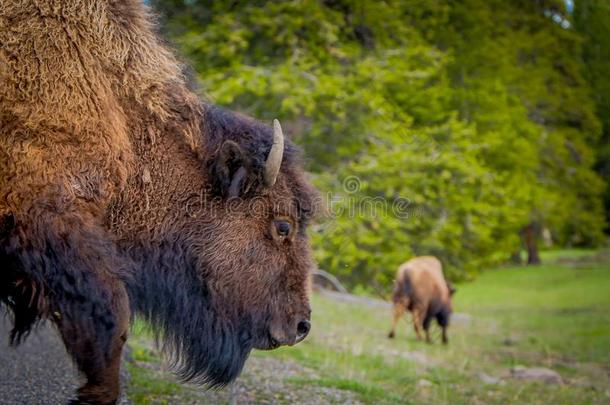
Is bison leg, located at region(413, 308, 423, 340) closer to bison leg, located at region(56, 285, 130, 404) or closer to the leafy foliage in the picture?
the leafy foliage

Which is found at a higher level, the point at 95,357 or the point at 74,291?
the point at 74,291

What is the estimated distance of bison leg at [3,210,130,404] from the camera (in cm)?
335

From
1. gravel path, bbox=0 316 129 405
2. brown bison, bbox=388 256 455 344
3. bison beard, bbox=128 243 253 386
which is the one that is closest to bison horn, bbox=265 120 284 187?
bison beard, bbox=128 243 253 386

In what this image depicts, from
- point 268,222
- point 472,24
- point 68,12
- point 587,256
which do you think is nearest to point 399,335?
point 268,222

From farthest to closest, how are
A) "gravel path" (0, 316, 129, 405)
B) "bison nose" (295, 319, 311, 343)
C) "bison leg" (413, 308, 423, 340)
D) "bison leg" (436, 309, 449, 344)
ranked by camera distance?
"bison leg" (436, 309, 449, 344) → "bison leg" (413, 308, 423, 340) → "gravel path" (0, 316, 129, 405) → "bison nose" (295, 319, 311, 343)

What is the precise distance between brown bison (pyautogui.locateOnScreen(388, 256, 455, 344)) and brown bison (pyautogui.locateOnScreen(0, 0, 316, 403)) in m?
9.30

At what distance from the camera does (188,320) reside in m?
4.23

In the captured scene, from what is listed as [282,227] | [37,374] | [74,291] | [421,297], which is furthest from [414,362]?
[74,291]

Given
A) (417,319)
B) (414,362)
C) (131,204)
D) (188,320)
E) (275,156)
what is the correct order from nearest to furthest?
(131,204)
(275,156)
(188,320)
(414,362)
(417,319)

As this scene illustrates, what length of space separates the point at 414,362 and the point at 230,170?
6.56m

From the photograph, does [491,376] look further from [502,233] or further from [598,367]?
[502,233]

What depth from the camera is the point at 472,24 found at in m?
24.8

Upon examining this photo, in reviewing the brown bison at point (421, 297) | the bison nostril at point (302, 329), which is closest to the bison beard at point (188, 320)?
the bison nostril at point (302, 329)

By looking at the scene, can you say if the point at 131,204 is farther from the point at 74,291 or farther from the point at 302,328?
the point at 302,328
